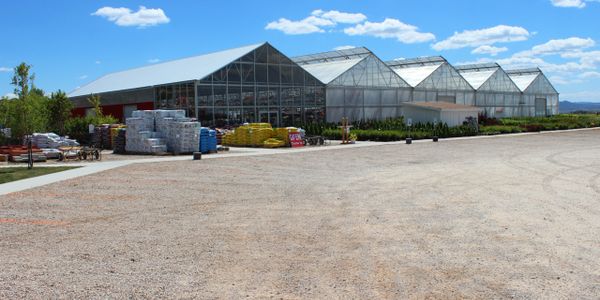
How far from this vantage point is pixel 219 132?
33562 millimetres

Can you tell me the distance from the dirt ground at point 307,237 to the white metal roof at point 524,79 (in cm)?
4911

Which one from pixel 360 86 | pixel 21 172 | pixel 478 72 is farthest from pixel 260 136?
pixel 478 72

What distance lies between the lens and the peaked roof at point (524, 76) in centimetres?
6319

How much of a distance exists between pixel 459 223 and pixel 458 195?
337 cm

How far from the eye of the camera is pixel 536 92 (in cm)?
6431

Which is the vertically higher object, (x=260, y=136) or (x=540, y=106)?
(x=540, y=106)

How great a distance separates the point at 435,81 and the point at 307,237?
44996mm

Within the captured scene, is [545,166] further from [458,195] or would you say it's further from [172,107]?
[172,107]

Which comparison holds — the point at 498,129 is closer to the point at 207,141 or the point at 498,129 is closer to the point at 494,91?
the point at 494,91

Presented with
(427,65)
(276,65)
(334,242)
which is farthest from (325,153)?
(427,65)

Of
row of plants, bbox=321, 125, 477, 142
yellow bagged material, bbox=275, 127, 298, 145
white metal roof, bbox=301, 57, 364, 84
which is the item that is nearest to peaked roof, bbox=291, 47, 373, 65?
white metal roof, bbox=301, 57, 364, 84

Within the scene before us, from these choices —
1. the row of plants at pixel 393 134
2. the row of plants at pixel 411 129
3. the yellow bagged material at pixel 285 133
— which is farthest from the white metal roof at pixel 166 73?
the row of plants at pixel 393 134

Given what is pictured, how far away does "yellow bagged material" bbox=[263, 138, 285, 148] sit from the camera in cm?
3091

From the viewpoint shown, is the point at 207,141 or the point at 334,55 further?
the point at 334,55
